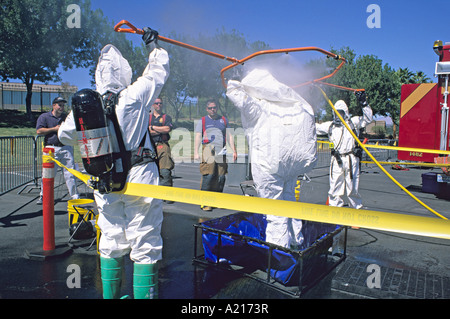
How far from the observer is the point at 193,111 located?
33.6m

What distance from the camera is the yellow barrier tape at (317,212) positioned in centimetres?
205

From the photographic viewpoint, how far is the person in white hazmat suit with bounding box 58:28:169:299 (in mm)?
2604

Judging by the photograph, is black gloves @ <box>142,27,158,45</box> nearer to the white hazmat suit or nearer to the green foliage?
the white hazmat suit

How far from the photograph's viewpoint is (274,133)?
348 cm

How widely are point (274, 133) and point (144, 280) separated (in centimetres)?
182

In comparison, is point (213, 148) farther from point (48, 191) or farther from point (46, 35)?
point (46, 35)

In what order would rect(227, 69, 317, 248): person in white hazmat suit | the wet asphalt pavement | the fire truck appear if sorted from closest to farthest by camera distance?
the wet asphalt pavement, rect(227, 69, 317, 248): person in white hazmat suit, the fire truck

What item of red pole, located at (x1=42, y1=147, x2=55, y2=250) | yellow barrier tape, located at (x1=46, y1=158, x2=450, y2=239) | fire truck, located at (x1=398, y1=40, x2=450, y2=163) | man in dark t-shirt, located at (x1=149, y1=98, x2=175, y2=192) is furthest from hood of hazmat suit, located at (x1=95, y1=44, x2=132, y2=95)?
fire truck, located at (x1=398, y1=40, x2=450, y2=163)

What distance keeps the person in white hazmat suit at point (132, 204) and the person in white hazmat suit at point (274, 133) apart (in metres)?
1.05

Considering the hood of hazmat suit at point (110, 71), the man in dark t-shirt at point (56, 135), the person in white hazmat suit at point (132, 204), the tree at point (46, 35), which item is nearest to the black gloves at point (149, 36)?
the person in white hazmat suit at point (132, 204)

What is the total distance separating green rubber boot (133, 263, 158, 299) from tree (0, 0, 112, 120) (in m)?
11.8

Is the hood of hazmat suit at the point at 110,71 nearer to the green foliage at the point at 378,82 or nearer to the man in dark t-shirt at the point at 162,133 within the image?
the man in dark t-shirt at the point at 162,133

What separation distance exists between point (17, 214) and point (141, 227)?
4287mm

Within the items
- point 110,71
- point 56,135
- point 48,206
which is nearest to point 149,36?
point 110,71
